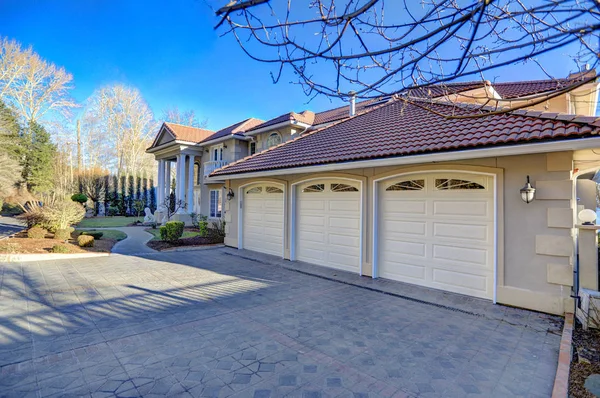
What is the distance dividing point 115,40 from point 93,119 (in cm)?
2568

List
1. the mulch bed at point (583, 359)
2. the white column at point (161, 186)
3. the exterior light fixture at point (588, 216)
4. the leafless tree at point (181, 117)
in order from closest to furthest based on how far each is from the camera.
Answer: the mulch bed at point (583, 359)
the exterior light fixture at point (588, 216)
the white column at point (161, 186)
the leafless tree at point (181, 117)

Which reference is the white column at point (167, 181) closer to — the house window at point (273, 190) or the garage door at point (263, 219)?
the garage door at point (263, 219)

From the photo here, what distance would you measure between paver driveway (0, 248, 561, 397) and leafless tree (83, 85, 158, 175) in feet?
105

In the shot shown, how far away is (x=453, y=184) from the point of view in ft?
21.6

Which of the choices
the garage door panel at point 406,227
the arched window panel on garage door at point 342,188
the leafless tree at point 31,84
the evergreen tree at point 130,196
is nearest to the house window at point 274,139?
the arched window panel on garage door at point 342,188

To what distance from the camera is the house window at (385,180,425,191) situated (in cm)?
710

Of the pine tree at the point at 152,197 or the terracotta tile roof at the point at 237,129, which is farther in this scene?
the pine tree at the point at 152,197

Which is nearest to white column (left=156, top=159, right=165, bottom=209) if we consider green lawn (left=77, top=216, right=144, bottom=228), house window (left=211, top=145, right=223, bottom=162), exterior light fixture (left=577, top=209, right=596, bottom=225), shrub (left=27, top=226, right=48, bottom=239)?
green lawn (left=77, top=216, right=144, bottom=228)

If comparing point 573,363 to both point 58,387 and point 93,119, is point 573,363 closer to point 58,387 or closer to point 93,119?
point 58,387

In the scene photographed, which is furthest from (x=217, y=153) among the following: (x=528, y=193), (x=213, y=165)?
(x=528, y=193)

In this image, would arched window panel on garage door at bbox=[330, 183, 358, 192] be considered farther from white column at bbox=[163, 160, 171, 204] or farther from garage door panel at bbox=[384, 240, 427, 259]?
white column at bbox=[163, 160, 171, 204]

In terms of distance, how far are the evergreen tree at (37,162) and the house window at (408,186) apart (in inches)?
1334

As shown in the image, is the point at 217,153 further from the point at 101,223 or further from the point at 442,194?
the point at 442,194

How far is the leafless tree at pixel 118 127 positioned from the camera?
33.8 m
